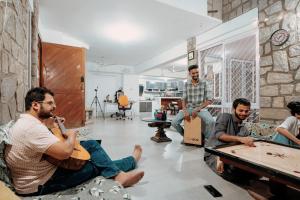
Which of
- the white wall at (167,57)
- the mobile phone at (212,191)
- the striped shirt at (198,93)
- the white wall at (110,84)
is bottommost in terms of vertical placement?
the mobile phone at (212,191)

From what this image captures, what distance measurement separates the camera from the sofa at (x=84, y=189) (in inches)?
41.3

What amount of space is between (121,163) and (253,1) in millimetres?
3792

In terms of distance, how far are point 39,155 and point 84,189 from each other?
0.39 meters

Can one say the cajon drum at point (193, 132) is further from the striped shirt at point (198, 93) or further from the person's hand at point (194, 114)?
the striped shirt at point (198, 93)

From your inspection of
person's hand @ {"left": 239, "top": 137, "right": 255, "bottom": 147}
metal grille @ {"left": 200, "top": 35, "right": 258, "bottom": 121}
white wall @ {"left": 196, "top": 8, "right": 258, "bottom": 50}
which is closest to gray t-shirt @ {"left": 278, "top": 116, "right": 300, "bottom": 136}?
person's hand @ {"left": 239, "top": 137, "right": 255, "bottom": 147}

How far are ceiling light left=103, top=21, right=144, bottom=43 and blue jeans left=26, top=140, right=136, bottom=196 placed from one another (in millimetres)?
3501

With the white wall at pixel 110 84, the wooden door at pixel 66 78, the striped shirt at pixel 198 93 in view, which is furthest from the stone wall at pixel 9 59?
the white wall at pixel 110 84

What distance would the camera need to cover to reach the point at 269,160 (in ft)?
4.04

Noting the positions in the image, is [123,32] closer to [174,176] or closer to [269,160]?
[174,176]

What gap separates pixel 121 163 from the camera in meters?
1.96

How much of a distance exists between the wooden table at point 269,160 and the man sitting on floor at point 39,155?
0.95 meters

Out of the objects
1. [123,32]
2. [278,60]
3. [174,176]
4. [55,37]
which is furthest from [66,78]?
[278,60]

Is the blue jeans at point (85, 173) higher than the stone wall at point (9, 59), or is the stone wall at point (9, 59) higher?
the stone wall at point (9, 59)

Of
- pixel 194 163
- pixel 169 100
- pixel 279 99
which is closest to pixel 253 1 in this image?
pixel 279 99
